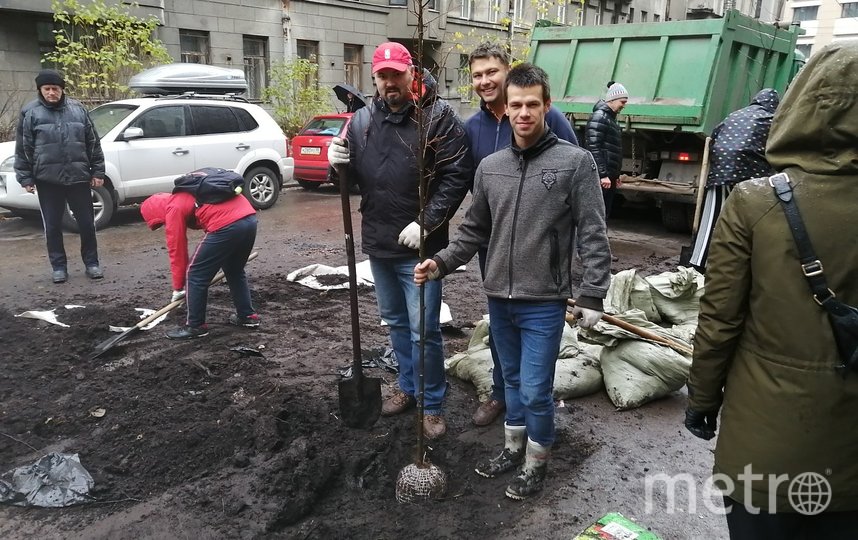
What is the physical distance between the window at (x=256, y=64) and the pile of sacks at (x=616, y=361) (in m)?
15.7

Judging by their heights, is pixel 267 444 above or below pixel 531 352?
below

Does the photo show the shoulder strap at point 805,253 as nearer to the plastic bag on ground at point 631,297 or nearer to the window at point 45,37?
the plastic bag on ground at point 631,297

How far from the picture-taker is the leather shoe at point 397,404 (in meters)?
3.53

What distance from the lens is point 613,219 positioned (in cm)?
1000

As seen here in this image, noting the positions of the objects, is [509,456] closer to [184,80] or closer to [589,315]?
[589,315]

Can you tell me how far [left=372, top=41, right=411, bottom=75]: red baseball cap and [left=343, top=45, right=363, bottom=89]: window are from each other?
18.1 m

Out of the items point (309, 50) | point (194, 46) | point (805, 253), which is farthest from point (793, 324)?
point (309, 50)

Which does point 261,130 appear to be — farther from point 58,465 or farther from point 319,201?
point 58,465

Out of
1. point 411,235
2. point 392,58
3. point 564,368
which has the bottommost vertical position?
point 564,368

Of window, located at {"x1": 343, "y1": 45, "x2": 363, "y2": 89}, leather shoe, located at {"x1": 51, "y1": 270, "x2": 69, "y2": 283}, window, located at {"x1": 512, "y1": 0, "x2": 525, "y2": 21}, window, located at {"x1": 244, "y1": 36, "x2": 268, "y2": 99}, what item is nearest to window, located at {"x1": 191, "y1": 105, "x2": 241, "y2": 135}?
leather shoe, located at {"x1": 51, "y1": 270, "x2": 69, "y2": 283}

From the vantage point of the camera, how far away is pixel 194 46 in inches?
657

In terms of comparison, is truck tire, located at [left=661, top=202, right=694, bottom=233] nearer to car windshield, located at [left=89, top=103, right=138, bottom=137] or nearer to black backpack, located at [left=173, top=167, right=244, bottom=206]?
black backpack, located at [left=173, top=167, right=244, bottom=206]

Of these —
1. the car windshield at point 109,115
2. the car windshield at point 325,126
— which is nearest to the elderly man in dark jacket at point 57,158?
the car windshield at point 109,115

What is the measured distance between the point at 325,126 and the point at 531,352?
9.93 metres
